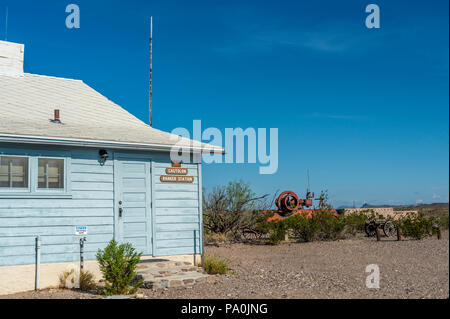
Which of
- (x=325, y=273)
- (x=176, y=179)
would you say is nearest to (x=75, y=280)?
(x=176, y=179)

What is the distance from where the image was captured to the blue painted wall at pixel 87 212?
8.43 metres

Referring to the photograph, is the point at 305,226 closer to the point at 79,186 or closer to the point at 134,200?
the point at 134,200

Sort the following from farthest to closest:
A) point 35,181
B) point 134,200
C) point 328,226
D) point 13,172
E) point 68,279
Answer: point 328,226, point 134,200, point 68,279, point 35,181, point 13,172

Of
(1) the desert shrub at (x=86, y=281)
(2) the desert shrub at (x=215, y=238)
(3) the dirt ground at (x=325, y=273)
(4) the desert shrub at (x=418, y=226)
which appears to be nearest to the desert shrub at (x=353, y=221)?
(4) the desert shrub at (x=418, y=226)

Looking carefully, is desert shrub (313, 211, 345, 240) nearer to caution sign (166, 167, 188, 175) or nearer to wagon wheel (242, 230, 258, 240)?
wagon wheel (242, 230, 258, 240)

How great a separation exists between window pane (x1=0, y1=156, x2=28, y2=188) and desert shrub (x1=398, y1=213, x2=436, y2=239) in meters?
12.9

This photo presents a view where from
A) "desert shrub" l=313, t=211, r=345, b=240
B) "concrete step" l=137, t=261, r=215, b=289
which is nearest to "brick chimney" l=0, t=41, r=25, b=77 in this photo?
"concrete step" l=137, t=261, r=215, b=289

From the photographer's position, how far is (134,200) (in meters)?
9.72

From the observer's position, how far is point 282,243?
56.2 feet

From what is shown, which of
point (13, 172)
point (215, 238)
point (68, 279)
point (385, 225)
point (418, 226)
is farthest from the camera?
point (385, 225)

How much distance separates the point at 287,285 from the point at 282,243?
854 centimetres

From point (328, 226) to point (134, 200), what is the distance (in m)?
9.51
